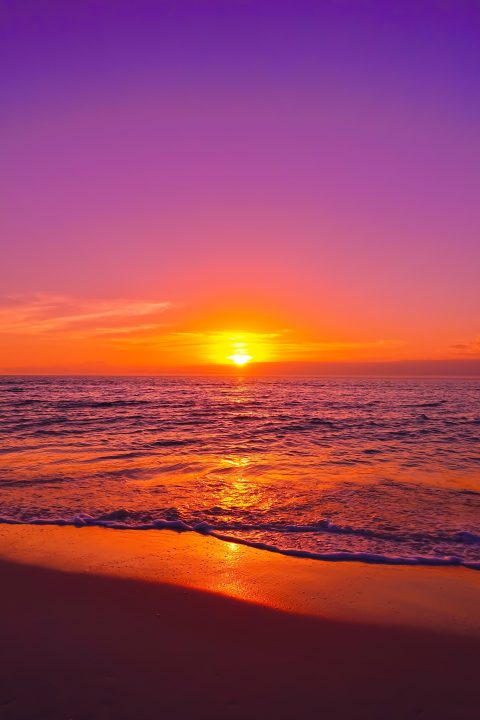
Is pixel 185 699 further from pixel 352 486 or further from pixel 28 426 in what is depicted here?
pixel 28 426

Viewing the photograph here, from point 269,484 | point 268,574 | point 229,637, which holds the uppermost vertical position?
point 229,637

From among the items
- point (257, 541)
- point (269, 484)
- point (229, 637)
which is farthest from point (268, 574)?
point (269, 484)

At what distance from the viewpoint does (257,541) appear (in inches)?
322

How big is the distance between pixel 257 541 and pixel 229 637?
10.6ft

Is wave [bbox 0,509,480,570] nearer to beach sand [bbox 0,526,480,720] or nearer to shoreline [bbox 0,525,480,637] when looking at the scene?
shoreline [bbox 0,525,480,637]

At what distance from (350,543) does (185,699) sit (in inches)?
192

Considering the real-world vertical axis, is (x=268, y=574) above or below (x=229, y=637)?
below

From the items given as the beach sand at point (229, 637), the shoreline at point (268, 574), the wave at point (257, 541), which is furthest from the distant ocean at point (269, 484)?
the beach sand at point (229, 637)

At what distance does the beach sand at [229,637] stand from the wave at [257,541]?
0.29 metres

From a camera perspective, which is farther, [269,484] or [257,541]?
[269,484]

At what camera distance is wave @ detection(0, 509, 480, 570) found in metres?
7.42

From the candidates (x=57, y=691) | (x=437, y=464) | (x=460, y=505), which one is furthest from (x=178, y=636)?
(x=437, y=464)

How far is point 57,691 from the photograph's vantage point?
3.98 meters

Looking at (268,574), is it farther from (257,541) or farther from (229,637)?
(229,637)
